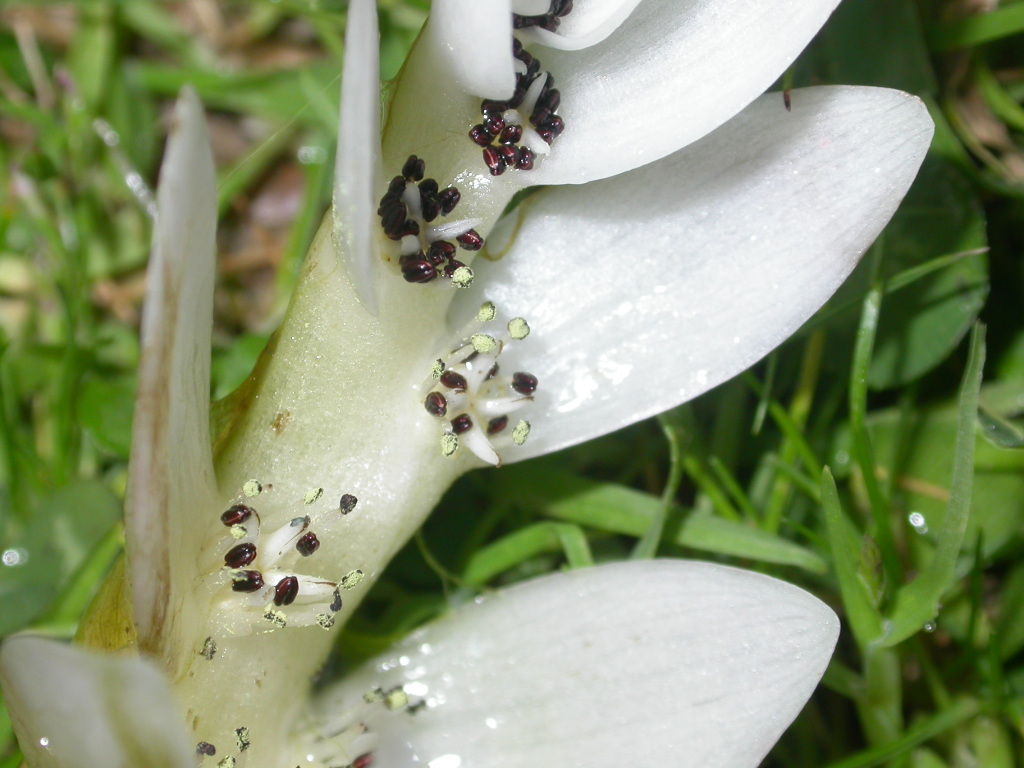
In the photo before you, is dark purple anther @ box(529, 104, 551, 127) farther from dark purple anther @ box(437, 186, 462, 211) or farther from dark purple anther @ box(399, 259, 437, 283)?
dark purple anther @ box(399, 259, 437, 283)

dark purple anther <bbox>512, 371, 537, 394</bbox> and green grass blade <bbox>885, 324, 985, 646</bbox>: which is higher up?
dark purple anther <bbox>512, 371, 537, 394</bbox>

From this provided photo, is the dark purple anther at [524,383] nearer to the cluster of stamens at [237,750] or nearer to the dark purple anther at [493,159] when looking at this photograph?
the dark purple anther at [493,159]

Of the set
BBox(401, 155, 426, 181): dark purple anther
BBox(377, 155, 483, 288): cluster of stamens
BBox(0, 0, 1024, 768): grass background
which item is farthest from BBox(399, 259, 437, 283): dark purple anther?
BBox(0, 0, 1024, 768): grass background

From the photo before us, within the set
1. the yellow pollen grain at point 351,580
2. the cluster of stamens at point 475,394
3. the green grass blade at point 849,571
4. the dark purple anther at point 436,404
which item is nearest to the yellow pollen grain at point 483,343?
the cluster of stamens at point 475,394

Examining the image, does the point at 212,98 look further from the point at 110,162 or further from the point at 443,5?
the point at 443,5

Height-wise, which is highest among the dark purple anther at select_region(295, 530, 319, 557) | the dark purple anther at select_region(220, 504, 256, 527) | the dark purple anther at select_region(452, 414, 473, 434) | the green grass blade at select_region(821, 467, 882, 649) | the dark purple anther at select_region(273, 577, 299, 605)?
the dark purple anther at select_region(220, 504, 256, 527)

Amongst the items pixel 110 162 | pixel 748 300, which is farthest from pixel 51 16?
pixel 748 300
